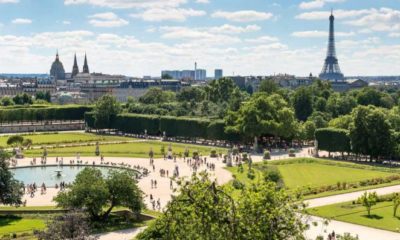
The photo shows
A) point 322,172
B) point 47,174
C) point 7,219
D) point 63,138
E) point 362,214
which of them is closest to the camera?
Answer: point 362,214

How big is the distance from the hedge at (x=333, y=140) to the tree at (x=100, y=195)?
4012 centimetres

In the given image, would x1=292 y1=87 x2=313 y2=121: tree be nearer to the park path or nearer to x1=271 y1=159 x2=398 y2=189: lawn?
the park path

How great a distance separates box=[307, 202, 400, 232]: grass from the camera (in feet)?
132

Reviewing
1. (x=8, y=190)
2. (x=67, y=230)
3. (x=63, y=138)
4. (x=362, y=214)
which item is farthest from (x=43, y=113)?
(x=67, y=230)

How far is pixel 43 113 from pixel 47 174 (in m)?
55.1

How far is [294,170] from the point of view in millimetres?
65250

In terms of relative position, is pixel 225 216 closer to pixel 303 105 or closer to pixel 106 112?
pixel 106 112

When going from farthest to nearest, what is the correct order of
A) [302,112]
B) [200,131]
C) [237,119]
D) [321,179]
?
1. [302,112]
2. [200,131]
3. [237,119]
4. [321,179]

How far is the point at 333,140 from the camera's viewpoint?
7875cm

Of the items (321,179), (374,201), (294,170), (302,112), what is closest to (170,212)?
(374,201)

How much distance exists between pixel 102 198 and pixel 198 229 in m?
23.3

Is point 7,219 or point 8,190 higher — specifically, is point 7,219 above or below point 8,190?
below

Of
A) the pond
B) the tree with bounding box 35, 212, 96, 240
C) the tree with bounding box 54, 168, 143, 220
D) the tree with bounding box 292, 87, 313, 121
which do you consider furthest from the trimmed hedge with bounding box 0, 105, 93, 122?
the tree with bounding box 35, 212, 96, 240

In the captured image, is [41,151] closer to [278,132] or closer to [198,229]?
[278,132]
